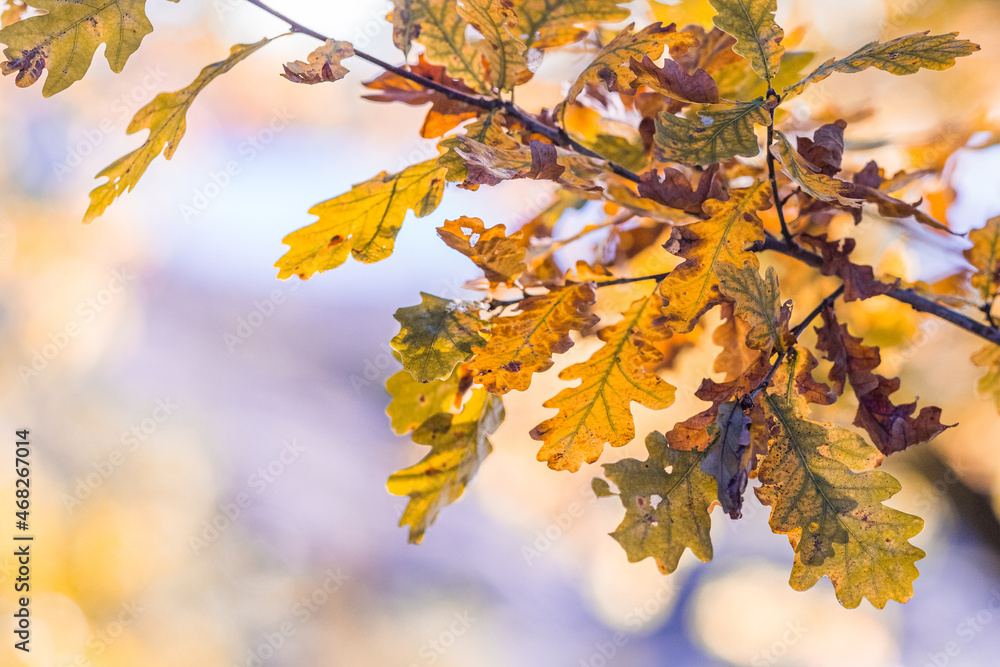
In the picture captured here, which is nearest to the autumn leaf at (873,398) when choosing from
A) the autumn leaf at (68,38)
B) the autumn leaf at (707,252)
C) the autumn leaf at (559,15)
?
the autumn leaf at (707,252)

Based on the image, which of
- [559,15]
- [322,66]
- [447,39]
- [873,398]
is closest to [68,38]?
[322,66]

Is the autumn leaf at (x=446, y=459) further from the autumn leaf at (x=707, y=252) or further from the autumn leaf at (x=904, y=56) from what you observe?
the autumn leaf at (x=904, y=56)

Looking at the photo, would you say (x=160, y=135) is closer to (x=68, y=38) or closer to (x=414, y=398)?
(x=68, y=38)

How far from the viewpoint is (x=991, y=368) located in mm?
737

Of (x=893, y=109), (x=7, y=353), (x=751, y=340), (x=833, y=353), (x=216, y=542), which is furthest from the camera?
(x=216, y=542)

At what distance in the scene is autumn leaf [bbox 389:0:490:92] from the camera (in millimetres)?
569

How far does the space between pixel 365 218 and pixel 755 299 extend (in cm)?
34

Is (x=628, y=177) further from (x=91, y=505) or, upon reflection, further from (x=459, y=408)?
(x=91, y=505)

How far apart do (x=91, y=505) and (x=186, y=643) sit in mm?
753

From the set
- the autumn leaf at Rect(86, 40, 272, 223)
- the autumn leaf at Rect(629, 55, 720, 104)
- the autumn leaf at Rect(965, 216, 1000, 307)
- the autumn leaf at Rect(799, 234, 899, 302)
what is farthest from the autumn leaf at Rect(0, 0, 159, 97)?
the autumn leaf at Rect(965, 216, 1000, 307)

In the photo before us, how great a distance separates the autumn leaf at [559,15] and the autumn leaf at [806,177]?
238mm

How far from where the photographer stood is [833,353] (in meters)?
0.58

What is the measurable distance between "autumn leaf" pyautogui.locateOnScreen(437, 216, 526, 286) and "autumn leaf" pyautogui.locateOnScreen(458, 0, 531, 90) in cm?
14

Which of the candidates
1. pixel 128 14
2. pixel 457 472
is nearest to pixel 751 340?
pixel 457 472
